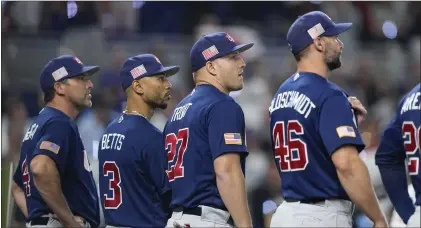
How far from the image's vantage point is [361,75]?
14.2 m

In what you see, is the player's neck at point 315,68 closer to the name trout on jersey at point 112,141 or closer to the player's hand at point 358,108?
the player's hand at point 358,108

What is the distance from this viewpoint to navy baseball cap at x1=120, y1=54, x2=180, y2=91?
7.63 m

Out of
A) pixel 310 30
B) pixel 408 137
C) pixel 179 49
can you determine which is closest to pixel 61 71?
pixel 310 30

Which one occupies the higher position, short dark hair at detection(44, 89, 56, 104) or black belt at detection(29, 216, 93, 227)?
short dark hair at detection(44, 89, 56, 104)

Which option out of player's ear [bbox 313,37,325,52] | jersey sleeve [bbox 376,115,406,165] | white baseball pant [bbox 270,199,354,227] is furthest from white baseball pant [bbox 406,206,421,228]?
player's ear [bbox 313,37,325,52]

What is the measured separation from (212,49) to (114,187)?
1.31m

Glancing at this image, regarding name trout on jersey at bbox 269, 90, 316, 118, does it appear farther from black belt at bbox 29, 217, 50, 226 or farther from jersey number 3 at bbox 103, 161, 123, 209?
black belt at bbox 29, 217, 50, 226

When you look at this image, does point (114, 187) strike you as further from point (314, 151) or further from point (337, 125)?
point (337, 125)

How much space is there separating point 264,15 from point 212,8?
86 cm

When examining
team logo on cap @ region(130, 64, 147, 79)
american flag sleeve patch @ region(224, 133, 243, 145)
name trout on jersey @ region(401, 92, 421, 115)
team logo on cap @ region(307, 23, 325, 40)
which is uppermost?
team logo on cap @ region(307, 23, 325, 40)

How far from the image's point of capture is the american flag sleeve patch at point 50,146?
739cm

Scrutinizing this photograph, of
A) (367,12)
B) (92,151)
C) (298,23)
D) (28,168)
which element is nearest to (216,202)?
(298,23)

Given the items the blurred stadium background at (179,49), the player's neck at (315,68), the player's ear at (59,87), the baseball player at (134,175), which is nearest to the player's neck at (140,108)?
the baseball player at (134,175)

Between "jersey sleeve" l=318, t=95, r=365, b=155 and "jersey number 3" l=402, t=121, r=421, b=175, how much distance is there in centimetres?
60
